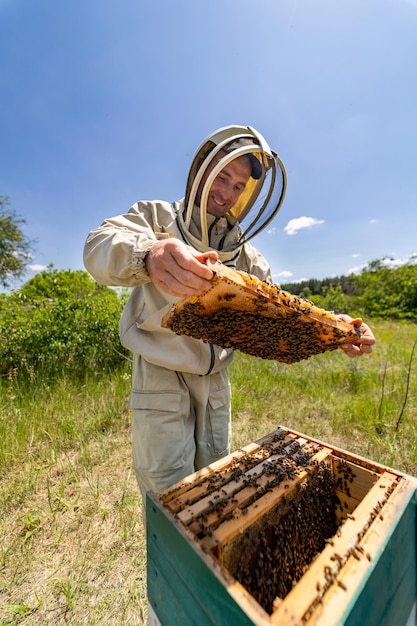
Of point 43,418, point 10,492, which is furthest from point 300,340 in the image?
point 43,418

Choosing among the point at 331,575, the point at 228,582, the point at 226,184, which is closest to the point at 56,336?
the point at 226,184

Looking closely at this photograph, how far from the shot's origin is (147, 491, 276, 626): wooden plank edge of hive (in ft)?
2.55

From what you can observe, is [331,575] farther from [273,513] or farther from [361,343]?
[361,343]

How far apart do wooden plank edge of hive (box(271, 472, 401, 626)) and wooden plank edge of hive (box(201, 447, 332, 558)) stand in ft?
0.96

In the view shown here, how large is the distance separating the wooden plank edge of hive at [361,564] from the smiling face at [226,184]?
86.8 inches

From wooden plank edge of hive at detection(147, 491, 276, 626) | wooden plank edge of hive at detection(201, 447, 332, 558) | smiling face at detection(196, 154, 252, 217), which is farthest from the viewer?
smiling face at detection(196, 154, 252, 217)

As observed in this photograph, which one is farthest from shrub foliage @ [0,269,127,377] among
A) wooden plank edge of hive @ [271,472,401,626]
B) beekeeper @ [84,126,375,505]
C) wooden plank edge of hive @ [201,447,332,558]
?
wooden plank edge of hive @ [271,472,401,626]

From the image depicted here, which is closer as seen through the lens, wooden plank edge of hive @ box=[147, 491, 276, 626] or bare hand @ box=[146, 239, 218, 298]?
wooden plank edge of hive @ box=[147, 491, 276, 626]


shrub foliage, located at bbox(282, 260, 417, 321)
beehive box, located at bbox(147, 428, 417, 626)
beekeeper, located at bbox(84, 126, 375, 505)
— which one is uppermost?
shrub foliage, located at bbox(282, 260, 417, 321)

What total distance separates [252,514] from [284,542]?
1.32 ft

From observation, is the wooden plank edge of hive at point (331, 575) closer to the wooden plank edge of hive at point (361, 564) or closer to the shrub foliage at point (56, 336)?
the wooden plank edge of hive at point (361, 564)

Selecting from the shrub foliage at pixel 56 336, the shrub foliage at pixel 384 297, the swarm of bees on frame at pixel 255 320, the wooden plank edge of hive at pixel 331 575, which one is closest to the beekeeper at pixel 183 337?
the swarm of bees on frame at pixel 255 320

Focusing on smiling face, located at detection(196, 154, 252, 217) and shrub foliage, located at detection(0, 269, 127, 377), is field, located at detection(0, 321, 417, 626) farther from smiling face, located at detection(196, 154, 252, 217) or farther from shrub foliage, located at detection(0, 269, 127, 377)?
smiling face, located at detection(196, 154, 252, 217)

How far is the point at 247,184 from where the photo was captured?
2.66 m
